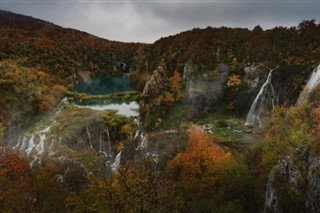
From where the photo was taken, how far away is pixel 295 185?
92.2 feet

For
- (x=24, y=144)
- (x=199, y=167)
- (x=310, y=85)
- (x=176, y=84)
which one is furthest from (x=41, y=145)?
(x=310, y=85)

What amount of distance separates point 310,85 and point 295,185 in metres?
32.1

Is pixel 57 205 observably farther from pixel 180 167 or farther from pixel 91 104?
pixel 91 104

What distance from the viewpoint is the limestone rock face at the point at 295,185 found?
1024 inches

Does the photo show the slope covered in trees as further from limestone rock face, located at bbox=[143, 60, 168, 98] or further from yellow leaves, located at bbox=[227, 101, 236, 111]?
yellow leaves, located at bbox=[227, 101, 236, 111]

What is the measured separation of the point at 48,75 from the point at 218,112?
50.3m

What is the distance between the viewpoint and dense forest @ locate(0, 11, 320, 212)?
102 feet

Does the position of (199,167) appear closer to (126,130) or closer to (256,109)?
(256,109)

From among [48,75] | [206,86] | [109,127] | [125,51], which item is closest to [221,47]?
[206,86]

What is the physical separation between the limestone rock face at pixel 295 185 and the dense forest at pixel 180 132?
96 millimetres

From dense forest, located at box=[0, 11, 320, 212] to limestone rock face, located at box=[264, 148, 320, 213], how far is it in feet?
0.32

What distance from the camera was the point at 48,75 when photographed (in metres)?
96.1

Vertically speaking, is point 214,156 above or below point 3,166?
above

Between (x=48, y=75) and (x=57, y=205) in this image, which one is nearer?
(x=57, y=205)
